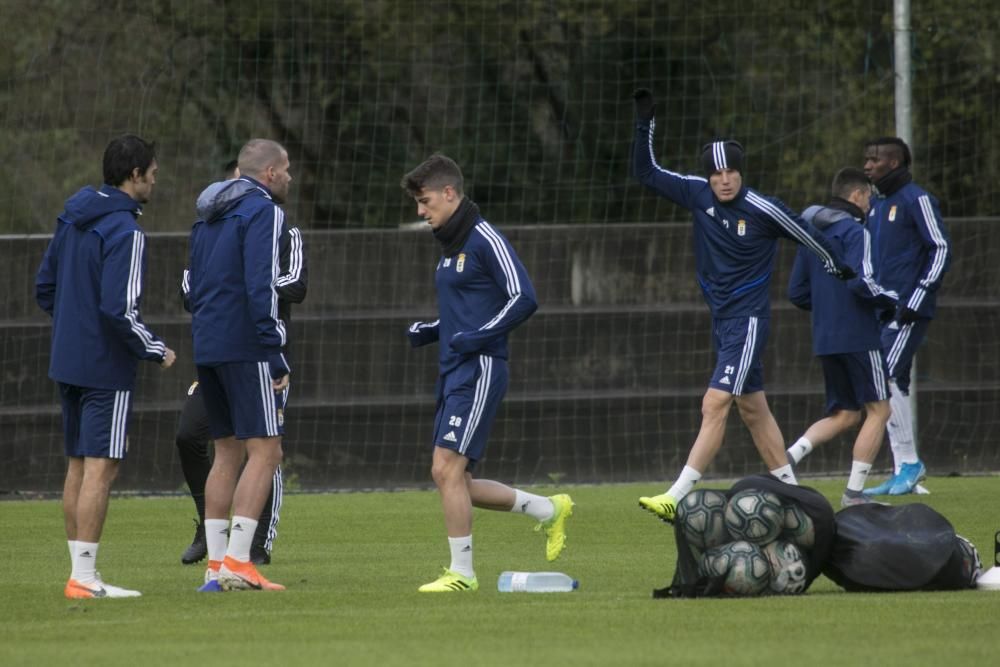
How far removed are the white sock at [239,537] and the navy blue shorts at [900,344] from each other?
6947mm

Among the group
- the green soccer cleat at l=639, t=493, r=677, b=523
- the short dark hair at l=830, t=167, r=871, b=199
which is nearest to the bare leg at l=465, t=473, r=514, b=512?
the green soccer cleat at l=639, t=493, r=677, b=523

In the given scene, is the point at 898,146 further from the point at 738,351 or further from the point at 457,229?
the point at 457,229

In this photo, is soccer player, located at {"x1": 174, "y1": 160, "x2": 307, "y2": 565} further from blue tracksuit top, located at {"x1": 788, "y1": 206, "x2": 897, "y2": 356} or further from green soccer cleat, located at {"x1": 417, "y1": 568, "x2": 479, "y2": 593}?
blue tracksuit top, located at {"x1": 788, "y1": 206, "x2": 897, "y2": 356}

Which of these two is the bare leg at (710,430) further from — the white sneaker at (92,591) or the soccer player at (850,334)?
the white sneaker at (92,591)

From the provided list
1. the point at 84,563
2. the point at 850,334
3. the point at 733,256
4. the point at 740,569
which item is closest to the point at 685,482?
the point at 733,256

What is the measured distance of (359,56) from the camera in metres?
19.7

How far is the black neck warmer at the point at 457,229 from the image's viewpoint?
8953mm

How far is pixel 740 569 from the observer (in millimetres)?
8156

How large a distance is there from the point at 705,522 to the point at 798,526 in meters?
0.43

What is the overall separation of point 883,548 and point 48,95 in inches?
474

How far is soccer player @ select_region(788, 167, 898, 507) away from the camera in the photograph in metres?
13.2

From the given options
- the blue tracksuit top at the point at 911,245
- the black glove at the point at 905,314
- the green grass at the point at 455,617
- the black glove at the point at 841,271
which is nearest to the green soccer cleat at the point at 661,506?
the green grass at the point at 455,617

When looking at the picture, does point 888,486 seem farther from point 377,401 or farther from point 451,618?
point 451,618

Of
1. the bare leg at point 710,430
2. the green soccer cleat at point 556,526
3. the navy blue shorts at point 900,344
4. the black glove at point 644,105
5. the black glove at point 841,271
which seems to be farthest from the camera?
the navy blue shorts at point 900,344
